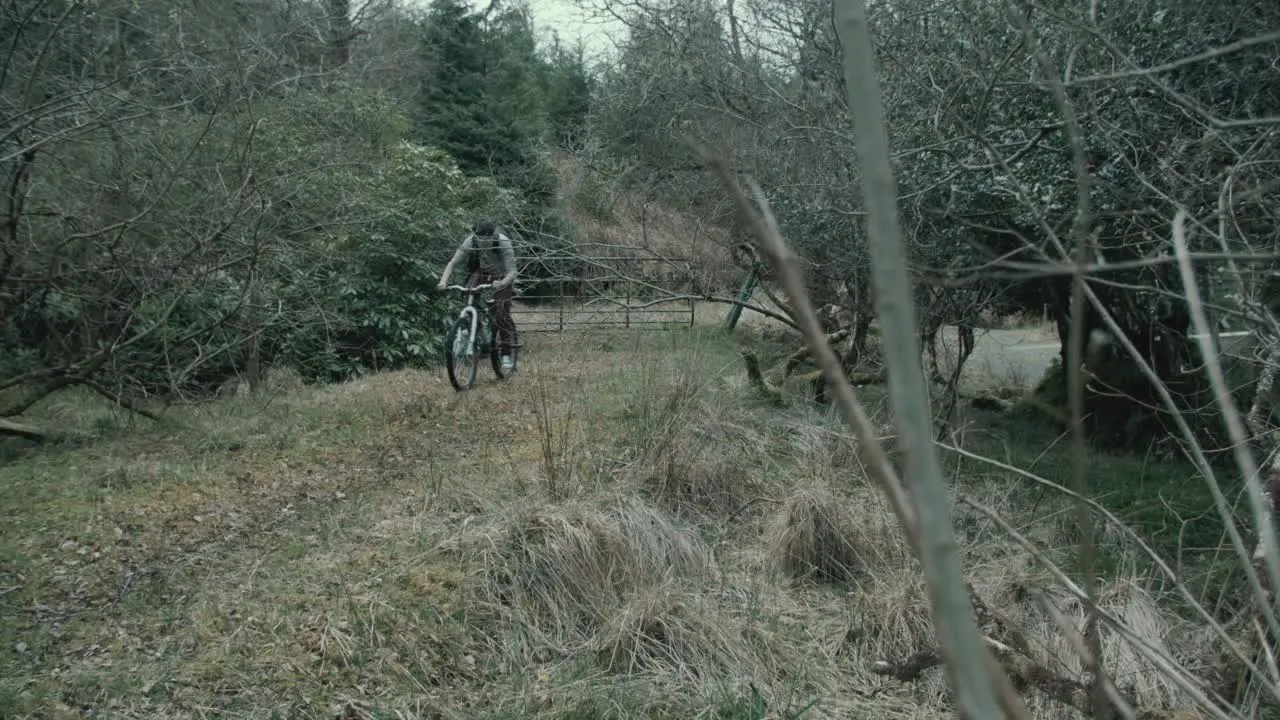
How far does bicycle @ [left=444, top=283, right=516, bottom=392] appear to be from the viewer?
28.5 ft

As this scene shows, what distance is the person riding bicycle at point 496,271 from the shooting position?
869 centimetres

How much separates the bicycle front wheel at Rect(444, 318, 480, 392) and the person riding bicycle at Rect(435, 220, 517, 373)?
31 cm

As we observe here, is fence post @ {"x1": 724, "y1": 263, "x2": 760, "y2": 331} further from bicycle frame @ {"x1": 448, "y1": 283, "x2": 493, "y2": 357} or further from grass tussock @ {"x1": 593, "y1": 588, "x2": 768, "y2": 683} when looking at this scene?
grass tussock @ {"x1": 593, "y1": 588, "x2": 768, "y2": 683}

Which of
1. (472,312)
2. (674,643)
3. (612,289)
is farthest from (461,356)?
(674,643)

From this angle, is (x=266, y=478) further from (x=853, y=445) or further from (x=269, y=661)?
(x=853, y=445)

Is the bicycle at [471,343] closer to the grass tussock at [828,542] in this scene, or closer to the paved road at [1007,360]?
the grass tussock at [828,542]

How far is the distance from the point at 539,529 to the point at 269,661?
150 cm

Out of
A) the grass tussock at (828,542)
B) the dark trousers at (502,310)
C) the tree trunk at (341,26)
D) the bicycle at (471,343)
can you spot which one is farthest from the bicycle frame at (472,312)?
the tree trunk at (341,26)

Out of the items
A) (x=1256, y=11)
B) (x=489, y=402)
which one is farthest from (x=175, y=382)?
(x=1256, y=11)

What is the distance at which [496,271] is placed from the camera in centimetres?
919

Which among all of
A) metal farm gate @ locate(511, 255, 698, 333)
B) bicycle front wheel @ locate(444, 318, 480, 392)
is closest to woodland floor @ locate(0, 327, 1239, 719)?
metal farm gate @ locate(511, 255, 698, 333)

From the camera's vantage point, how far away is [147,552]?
495 cm

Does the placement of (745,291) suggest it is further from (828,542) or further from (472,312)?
(828,542)

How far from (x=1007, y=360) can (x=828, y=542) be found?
338 inches
